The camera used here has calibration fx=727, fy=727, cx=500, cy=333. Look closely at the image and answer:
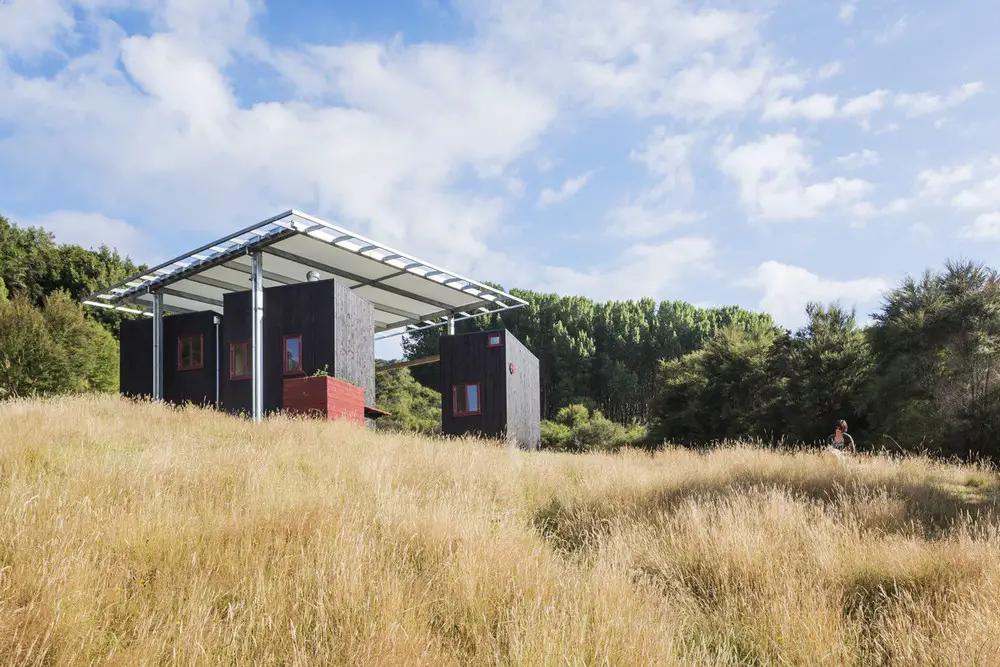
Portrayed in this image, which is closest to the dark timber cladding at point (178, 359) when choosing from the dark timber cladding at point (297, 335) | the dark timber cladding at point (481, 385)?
the dark timber cladding at point (297, 335)

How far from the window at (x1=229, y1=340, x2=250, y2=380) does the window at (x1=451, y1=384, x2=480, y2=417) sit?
7.02 metres

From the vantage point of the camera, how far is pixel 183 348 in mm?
22562

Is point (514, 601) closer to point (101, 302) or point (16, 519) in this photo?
point (16, 519)

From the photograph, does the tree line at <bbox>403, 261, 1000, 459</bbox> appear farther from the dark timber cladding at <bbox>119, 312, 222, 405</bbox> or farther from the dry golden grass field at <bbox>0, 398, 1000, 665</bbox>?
the dark timber cladding at <bbox>119, 312, 222, 405</bbox>

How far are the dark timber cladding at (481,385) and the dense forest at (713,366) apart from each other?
5.79 meters

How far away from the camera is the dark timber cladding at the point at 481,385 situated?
23.7 meters

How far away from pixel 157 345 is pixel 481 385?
10.2 m

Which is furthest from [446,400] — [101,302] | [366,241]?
[101,302]

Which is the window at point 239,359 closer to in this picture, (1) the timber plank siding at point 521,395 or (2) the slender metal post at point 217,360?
(2) the slender metal post at point 217,360

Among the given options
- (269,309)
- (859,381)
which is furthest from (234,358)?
(859,381)

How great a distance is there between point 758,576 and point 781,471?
5046mm

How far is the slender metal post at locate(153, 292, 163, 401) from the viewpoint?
22.2 metres

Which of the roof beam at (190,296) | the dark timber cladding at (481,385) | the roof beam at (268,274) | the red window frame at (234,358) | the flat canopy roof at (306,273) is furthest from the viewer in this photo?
the dark timber cladding at (481,385)

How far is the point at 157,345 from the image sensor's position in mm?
22312
